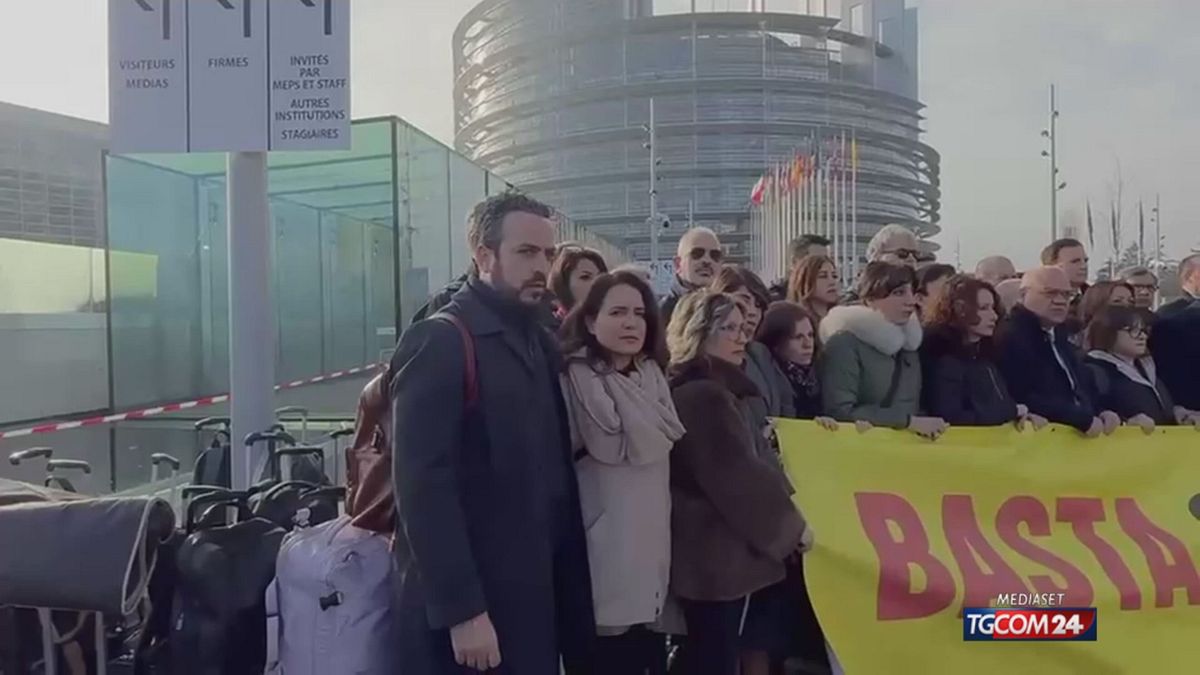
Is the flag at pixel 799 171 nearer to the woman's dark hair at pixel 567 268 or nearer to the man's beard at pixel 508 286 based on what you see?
the woman's dark hair at pixel 567 268

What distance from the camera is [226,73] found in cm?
439

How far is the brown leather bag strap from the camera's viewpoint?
2.53 m

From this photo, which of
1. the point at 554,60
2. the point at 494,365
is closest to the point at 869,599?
the point at 494,365

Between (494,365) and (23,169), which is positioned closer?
(494,365)

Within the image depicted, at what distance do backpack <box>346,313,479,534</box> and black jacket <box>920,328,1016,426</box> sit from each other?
2.57 meters

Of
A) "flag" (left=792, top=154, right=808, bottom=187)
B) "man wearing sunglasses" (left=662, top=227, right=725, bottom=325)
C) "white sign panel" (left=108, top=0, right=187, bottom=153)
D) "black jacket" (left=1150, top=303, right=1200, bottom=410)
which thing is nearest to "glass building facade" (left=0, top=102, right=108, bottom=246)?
"white sign panel" (left=108, top=0, right=187, bottom=153)

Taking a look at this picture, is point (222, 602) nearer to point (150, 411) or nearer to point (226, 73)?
point (226, 73)

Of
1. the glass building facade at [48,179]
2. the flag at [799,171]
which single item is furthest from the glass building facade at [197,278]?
the flag at [799,171]

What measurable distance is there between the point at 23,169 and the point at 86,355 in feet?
8.29

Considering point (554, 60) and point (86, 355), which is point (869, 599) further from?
point (554, 60)

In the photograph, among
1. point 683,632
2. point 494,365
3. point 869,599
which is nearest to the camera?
point 494,365

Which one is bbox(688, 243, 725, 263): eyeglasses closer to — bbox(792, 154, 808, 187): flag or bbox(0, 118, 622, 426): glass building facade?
bbox(0, 118, 622, 426): glass building facade

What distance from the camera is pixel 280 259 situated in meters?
9.18

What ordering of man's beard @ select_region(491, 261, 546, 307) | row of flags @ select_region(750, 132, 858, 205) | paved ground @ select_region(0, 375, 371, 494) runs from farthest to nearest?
row of flags @ select_region(750, 132, 858, 205) < paved ground @ select_region(0, 375, 371, 494) < man's beard @ select_region(491, 261, 546, 307)
